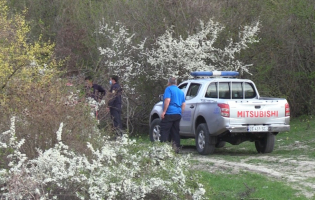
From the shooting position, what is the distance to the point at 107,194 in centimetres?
671

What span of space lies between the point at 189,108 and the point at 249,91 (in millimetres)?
1449

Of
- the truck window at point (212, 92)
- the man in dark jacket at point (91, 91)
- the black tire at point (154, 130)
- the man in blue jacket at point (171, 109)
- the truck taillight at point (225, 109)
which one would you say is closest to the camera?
the man in dark jacket at point (91, 91)

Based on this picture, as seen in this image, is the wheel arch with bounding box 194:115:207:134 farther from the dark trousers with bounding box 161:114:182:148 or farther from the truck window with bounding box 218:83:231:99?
the dark trousers with bounding box 161:114:182:148

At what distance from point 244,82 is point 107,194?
350 inches

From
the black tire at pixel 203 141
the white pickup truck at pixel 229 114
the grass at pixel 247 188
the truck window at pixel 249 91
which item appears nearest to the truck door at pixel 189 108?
the white pickup truck at pixel 229 114

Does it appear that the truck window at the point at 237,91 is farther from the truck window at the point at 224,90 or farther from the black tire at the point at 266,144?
the black tire at the point at 266,144

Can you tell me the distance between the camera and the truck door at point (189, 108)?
1512 centimetres

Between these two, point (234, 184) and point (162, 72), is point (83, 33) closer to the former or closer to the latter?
point (162, 72)

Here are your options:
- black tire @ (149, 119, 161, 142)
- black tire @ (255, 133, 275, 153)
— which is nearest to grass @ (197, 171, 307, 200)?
black tire @ (255, 133, 275, 153)

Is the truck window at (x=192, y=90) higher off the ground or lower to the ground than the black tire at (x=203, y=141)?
higher

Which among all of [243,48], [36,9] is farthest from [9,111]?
[36,9]

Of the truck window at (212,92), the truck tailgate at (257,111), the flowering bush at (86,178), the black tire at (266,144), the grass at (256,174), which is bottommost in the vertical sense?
the grass at (256,174)

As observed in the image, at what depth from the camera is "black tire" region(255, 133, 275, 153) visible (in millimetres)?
14578

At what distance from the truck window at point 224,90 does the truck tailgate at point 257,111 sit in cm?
123
